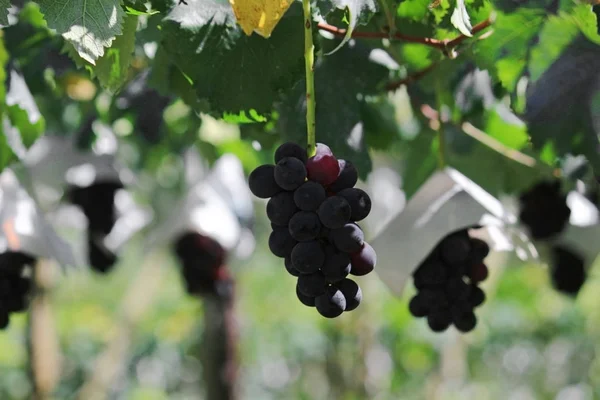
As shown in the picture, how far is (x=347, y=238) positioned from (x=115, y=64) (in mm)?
390

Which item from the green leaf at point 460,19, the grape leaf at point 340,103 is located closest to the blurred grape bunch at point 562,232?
the grape leaf at point 340,103

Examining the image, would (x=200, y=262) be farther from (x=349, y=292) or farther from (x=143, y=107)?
(x=349, y=292)

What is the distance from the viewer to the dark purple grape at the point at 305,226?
76 centimetres

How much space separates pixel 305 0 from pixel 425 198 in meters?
0.46

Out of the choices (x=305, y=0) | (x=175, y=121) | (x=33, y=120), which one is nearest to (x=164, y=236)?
(x=175, y=121)

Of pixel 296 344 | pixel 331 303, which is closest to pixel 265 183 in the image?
pixel 331 303

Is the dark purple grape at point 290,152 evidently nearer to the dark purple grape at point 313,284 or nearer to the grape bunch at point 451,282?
the dark purple grape at point 313,284

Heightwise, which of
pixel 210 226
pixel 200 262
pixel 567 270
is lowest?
pixel 200 262

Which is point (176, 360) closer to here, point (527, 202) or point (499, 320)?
point (499, 320)

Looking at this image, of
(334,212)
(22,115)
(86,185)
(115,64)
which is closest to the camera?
(334,212)

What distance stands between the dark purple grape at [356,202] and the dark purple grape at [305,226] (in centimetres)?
4

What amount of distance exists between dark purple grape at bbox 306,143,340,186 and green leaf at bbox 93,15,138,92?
30 centimetres

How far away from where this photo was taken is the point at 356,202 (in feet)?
2.55

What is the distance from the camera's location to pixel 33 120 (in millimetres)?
1197
